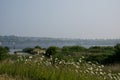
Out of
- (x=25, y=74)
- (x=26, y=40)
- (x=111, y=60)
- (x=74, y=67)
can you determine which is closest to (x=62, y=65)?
(x=74, y=67)

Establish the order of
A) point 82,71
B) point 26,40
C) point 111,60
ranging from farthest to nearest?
point 26,40 < point 111,60 < point 82,71

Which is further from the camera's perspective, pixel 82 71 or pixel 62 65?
pixel 62 65

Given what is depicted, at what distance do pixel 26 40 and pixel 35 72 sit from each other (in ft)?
497

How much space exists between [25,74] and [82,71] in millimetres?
2045

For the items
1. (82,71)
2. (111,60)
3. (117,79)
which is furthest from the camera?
(111,60)

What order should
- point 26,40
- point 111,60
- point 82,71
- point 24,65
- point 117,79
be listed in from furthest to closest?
point 26,40 < point 111,60 < point 24,65 < point 82,71 < point 117,79

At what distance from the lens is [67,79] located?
945 cm

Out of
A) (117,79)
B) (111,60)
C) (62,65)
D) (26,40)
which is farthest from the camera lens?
(26,40)

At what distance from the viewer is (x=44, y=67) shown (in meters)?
10.7

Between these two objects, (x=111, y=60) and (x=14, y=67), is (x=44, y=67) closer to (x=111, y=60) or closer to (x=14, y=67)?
(x=14, y=67)

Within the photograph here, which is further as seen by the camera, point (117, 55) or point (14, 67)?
point (117, 55)

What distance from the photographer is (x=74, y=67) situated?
396 inches

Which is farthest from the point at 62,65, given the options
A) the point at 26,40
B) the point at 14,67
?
the point at 26,40

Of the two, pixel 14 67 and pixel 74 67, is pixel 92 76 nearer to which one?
pixel 74 67
